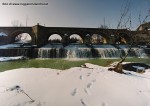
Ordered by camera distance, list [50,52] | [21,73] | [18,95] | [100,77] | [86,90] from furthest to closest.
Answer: [50,52] → [100,77] → [21,73] → [86,90] → [18,95]

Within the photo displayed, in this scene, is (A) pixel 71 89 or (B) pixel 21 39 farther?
(B) pixel 21 39

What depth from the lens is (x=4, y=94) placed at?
3.08 metres

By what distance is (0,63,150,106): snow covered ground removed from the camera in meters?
2.96

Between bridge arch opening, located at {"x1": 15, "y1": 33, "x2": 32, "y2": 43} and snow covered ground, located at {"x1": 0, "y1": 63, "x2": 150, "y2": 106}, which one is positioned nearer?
snow covered ground, located at {"x1": 0, "y1": 63, "x2": 150, "y2": 106}

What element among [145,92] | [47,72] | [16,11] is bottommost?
[145,92]

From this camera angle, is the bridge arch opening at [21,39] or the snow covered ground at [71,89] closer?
the snow covered ground at [71,89]

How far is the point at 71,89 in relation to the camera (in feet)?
10.8

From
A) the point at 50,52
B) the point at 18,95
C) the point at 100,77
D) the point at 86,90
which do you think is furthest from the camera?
the point at 50,52

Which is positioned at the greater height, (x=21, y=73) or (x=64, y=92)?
(x=21, y=73)

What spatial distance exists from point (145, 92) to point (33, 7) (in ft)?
7.95

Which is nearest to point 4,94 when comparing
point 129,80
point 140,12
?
point 129,80

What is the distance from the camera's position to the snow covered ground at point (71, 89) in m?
2.96

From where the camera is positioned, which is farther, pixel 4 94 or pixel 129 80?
pixel 129 80

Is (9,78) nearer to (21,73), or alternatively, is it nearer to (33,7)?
(21,73)
